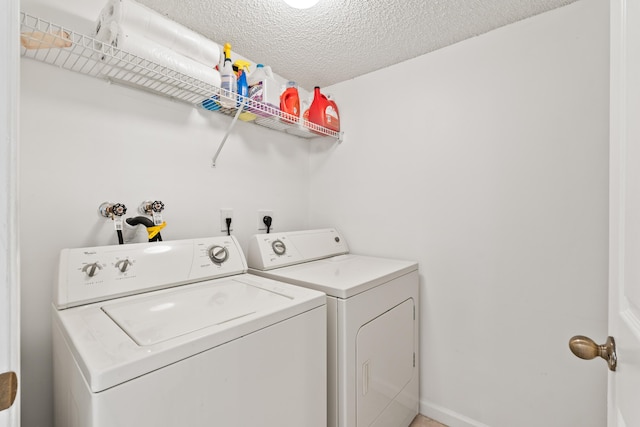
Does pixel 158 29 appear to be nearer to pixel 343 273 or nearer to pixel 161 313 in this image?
pixel 161 313

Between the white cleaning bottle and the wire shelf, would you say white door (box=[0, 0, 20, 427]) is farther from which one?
the white cleaning bottle

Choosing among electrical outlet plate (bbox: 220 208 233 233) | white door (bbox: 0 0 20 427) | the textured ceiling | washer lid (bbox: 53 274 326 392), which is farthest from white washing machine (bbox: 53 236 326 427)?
the textured ceiling

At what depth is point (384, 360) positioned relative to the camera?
1.52 m

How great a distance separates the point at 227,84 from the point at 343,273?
116 centimetres

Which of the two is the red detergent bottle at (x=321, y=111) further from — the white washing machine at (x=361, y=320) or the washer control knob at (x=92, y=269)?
the washer control knob at (x=92, y=269)

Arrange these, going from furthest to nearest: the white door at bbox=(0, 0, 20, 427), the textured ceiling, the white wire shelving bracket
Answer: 1. the textured ceiling
2. the white wire shelving bracket
3. the white door at bbox=(0, 0, 20, 427)

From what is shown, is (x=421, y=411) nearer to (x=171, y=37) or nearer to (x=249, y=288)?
(x=249, y=288)

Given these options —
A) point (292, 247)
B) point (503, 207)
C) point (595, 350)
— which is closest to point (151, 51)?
point (292, 247)

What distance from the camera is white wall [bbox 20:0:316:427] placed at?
46.1 inches

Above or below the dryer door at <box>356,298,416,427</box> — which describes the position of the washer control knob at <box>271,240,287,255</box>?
above

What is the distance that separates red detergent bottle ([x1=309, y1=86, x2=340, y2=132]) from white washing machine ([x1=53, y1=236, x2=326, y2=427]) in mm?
1201

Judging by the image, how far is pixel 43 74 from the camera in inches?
47.3

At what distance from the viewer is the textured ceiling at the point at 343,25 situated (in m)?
1.47
